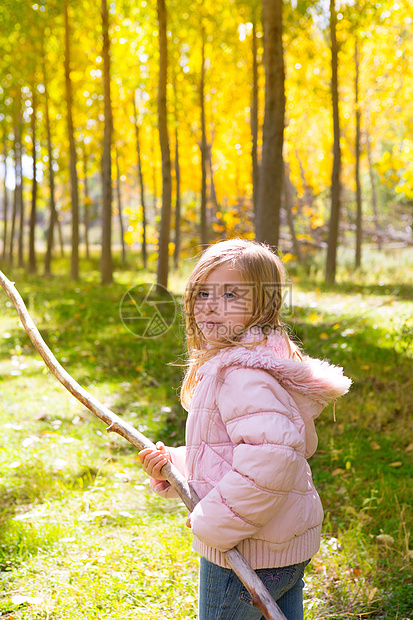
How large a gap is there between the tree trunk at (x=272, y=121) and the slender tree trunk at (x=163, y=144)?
3.88 meters

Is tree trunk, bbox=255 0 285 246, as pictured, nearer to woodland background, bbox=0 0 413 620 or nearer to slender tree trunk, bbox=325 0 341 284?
woodland background, bbox=0 0 413 620

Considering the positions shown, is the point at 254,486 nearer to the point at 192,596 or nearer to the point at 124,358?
the point at 192,596

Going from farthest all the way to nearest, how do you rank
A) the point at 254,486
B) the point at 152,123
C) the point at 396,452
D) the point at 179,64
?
the point at 152,123, the point at 179,64, the point at 396,452, the point at 254,486

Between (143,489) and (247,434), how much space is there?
8.90 feet

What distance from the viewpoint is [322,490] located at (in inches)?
154

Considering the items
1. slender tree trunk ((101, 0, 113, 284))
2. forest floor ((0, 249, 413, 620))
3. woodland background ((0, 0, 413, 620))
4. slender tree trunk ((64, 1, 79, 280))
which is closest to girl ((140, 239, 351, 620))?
woodland background ((0, 0, 413, 620))

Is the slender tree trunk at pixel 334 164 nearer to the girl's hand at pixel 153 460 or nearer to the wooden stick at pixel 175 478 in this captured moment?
the wooden stick at pixel 175 478

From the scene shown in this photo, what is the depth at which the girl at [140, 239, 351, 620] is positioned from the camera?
1409 millimetres

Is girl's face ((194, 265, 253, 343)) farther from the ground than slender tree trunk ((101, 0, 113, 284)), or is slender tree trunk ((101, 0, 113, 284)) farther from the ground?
slender tree trunk ((101, 0, 113, 284))

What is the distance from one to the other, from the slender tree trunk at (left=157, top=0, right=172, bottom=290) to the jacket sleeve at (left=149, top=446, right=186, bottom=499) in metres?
7.95

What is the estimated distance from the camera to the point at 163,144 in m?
10.2

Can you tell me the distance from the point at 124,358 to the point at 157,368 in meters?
0.69

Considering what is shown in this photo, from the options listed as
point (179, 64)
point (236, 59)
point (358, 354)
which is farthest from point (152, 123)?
point (358, 354)

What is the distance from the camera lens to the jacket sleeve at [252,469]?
1391 mm
